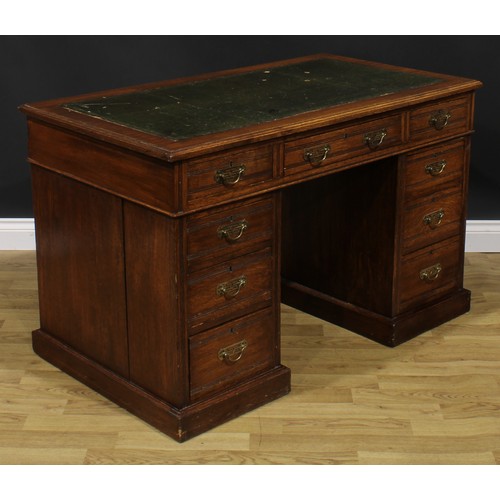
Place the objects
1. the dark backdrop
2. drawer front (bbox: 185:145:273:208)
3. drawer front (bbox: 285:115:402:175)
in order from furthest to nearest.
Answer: the dark backdrop < drawer front (bbox: 285:115:402:175) < drawer front (bbox: 185:145:273:208)

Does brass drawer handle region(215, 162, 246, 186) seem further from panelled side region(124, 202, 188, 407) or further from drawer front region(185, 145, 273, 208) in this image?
panelled side region(124, 202, 188, 407)

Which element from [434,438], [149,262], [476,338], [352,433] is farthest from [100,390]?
[476,338]

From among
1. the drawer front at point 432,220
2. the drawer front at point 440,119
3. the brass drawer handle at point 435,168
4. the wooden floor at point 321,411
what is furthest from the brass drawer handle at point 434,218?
the wooden floor at point 321,411

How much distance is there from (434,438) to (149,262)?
90cm

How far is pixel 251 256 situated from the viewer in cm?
321

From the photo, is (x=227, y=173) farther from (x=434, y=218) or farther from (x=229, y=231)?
(x=434, y=218)

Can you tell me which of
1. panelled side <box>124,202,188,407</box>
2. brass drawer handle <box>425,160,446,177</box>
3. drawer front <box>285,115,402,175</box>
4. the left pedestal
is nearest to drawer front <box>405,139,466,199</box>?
brass drawer handle <box>425,160,446,177</box>

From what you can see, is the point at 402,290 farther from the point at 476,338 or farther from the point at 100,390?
the point at 100,390

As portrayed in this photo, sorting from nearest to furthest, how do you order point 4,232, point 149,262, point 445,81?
1. point 149,262
2. point 445,81
3. point 4,232

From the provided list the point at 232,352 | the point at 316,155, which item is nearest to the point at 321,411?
the point at 232,352

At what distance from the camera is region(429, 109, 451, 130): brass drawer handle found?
143 inches

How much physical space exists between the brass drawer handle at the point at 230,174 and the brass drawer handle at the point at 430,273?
0.98 m

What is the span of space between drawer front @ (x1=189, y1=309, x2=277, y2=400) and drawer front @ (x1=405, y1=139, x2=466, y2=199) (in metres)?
0.68

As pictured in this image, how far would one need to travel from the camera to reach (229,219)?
309 centimetres
